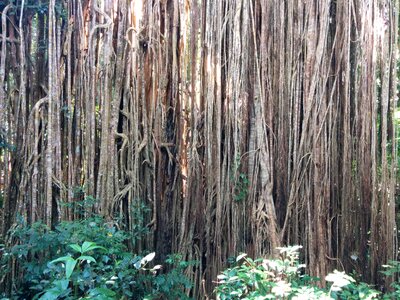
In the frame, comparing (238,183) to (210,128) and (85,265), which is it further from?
(85,265)

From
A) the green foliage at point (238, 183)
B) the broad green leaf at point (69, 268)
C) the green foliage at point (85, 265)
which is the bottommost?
the green foliage at point (85, 265)

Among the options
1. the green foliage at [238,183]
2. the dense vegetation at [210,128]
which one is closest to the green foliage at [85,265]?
the dense vegetation at [210,128]

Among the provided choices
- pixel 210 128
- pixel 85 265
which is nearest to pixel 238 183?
pixel 210 128

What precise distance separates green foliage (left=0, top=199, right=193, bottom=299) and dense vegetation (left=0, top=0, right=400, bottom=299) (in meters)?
0.32

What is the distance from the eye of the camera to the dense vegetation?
11.4ft

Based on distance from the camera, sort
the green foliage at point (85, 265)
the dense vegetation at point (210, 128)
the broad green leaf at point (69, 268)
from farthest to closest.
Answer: the dense vegetation at point (210, 128) → the green foliage at point (85, 265) → the broad green leaf at point (69, 268)

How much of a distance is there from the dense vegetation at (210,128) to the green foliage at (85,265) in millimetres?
320

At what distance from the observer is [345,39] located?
3.66 m

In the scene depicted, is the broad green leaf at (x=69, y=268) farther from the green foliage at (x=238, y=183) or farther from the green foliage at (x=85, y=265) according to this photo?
the green foliage at (x=238, y=183)

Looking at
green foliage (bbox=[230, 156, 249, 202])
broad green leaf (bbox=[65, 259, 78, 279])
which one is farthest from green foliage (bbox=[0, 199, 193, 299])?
green foliage (bbox=[230, 156, 249, 202])

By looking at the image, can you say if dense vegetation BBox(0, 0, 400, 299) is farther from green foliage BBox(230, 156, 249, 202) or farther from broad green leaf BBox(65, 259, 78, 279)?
broad green leaf BBox(65, 259, 78, 279)

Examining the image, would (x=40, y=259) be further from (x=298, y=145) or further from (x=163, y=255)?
(x=298, y=145)

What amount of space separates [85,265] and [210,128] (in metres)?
1.64

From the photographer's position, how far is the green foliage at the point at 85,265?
217 centimetres
